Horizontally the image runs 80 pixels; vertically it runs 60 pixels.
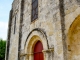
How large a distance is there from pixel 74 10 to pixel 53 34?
162 centimetres

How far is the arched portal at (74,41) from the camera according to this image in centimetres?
595

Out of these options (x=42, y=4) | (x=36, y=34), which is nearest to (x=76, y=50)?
(x=36, y=34)

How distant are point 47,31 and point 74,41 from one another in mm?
1829

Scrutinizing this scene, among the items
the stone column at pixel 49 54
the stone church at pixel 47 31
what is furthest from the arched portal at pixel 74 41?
the stone column at pixel 49 54

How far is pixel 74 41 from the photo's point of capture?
611 centimetres

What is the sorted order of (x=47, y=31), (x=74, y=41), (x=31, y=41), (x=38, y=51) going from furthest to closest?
(x=31, y=41) < (x=38, y=51) < (x=47, y=31) < (x=74, y=41)

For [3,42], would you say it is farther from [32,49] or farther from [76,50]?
[76,50]

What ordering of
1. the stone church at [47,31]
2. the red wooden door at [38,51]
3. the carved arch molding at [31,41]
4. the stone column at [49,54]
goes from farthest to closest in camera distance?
the red wooden door at [38,51], the carved arch molding at [31,41], the stone column at [49,54], the stone church at [47,31]

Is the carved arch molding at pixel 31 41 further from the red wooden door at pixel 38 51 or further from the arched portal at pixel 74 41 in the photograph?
the arched portal at pixel 74 41

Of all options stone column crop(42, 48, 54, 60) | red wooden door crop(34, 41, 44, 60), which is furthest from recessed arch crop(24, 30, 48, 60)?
stone column crop(42, 48, 54, 60)

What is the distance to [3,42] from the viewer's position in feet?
67.8

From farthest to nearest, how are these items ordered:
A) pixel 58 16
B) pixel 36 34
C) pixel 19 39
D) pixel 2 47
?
pixel 2 47
pixel 19 39
pixel 36 34
pixel 58 16

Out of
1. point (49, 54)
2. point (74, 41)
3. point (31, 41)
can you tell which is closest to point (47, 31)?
point (49, 54)

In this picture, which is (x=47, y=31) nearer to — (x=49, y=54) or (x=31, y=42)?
(x=49, y=54)
